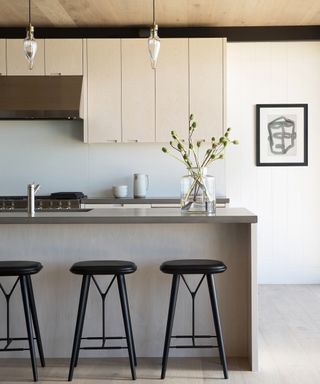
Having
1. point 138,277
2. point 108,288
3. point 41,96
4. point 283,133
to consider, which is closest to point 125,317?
point 108,288

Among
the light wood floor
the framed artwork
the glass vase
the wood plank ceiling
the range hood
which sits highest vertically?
the wood plank ceiling

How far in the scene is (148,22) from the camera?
6227mm

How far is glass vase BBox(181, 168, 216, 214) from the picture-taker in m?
4.06

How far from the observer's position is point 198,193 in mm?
4086

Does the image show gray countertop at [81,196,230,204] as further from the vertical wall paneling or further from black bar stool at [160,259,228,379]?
black bar stool at [160,259,228,379]

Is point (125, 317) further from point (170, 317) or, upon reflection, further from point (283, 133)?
point (283, 133)

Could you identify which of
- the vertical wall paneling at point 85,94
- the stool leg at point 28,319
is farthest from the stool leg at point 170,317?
the vertical wall paneling at point 85,94

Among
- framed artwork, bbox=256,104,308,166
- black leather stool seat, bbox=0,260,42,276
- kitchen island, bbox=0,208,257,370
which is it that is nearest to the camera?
black leather stool seat, bbox=0,260,42,276

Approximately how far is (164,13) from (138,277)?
2824 millimetres

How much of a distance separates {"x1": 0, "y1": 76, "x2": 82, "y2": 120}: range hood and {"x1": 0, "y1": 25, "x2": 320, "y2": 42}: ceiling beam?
0.54m

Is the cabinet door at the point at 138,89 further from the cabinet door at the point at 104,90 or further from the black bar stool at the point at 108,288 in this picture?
the black bar stool at the point at 108,288

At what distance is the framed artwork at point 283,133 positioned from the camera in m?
6.65

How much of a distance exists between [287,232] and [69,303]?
329cm

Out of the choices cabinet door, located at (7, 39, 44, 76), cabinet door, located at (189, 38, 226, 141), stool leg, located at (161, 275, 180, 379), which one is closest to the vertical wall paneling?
cabinet door, located at (7, 39, 44, 76)
